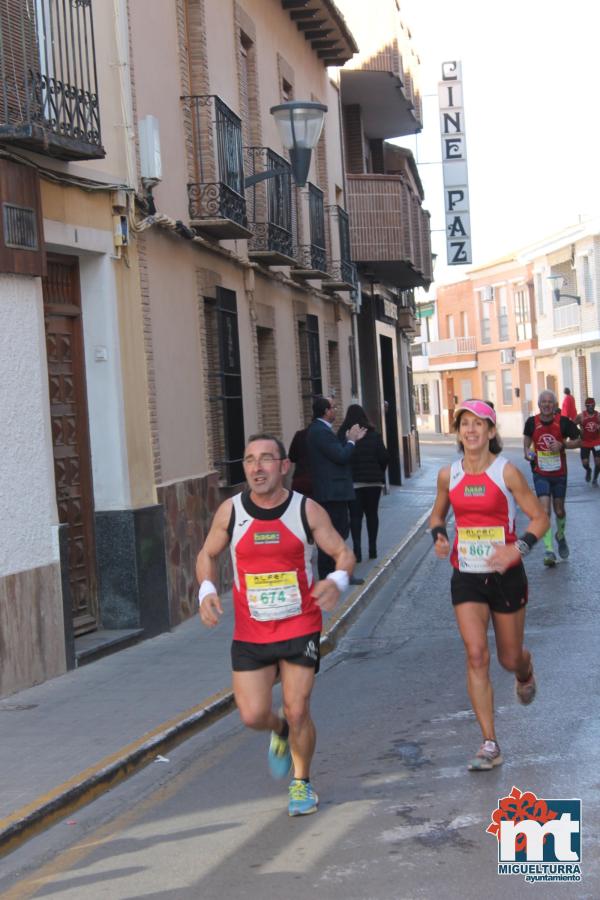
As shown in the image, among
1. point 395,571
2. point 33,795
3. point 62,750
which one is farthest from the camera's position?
point 395,571

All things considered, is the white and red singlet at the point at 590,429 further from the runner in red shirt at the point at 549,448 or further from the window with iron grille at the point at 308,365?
the runner in red shirt at the point at 549,448

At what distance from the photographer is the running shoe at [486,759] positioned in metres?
6.68

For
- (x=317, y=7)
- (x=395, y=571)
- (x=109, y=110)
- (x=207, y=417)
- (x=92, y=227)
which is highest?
(x=317, y=7)

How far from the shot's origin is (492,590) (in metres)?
7.06

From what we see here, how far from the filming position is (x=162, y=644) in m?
11.8

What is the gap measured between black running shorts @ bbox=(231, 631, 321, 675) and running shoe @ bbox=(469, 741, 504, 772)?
96 centimetres

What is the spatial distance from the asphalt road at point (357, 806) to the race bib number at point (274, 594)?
89 cm

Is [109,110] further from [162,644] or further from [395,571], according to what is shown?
[395,571]

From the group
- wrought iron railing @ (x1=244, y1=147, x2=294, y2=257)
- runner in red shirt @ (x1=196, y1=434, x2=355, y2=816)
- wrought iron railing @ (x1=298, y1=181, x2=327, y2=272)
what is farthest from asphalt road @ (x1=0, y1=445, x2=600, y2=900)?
wrought iron railing @ (x1=298, y1=181, x2=327, y2=272)

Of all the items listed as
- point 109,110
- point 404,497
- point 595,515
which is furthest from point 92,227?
point 404,497

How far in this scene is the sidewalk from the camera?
685 centimetres

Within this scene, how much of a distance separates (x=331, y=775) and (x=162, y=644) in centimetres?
500

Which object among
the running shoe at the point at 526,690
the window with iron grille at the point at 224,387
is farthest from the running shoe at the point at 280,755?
the window with iron grille at the point at 224,387

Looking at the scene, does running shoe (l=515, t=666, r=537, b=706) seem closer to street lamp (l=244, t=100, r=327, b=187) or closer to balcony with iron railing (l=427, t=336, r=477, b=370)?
street lamp (l=244, t=100, r=327, b=187)
